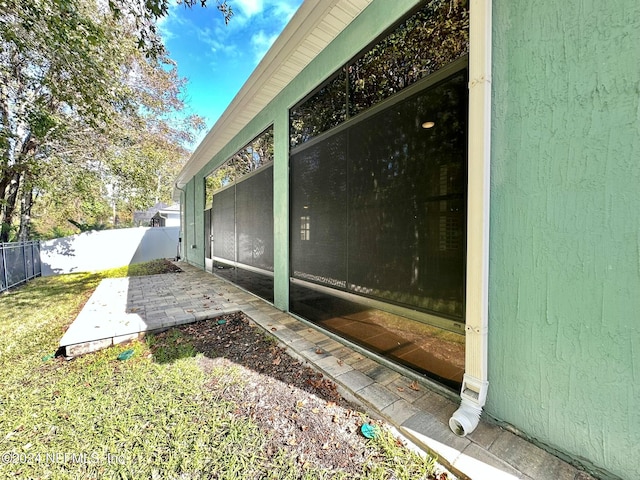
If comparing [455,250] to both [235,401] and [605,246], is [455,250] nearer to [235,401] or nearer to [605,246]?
[605,246]

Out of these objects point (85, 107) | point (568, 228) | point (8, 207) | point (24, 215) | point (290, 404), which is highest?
point (85, 107)

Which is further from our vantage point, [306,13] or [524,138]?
[306,13]

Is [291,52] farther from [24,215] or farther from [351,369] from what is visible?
[24,215]

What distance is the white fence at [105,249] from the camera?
10242 mm

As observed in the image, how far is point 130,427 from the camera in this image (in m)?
1.76

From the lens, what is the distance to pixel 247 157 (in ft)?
18.5

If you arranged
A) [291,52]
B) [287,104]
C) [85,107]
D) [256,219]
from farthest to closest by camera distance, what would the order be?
1. [85,107]
2. [256,219]
3. [287,104]
4. [291,52]

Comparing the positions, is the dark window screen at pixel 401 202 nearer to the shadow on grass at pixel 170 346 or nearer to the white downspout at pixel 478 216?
the white downspout at pixel 478 216

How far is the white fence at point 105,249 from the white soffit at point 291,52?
9918 mm

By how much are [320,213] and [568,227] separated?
2.39 meters

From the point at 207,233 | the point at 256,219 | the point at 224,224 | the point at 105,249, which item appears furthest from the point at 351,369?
the point at 105,249

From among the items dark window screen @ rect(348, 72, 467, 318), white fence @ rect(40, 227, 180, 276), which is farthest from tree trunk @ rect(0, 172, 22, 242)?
dark window screen @ rect(348, 72, 467, 318)

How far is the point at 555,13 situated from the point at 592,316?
1673 millimetres

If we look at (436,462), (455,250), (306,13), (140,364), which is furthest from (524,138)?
(140,364)
